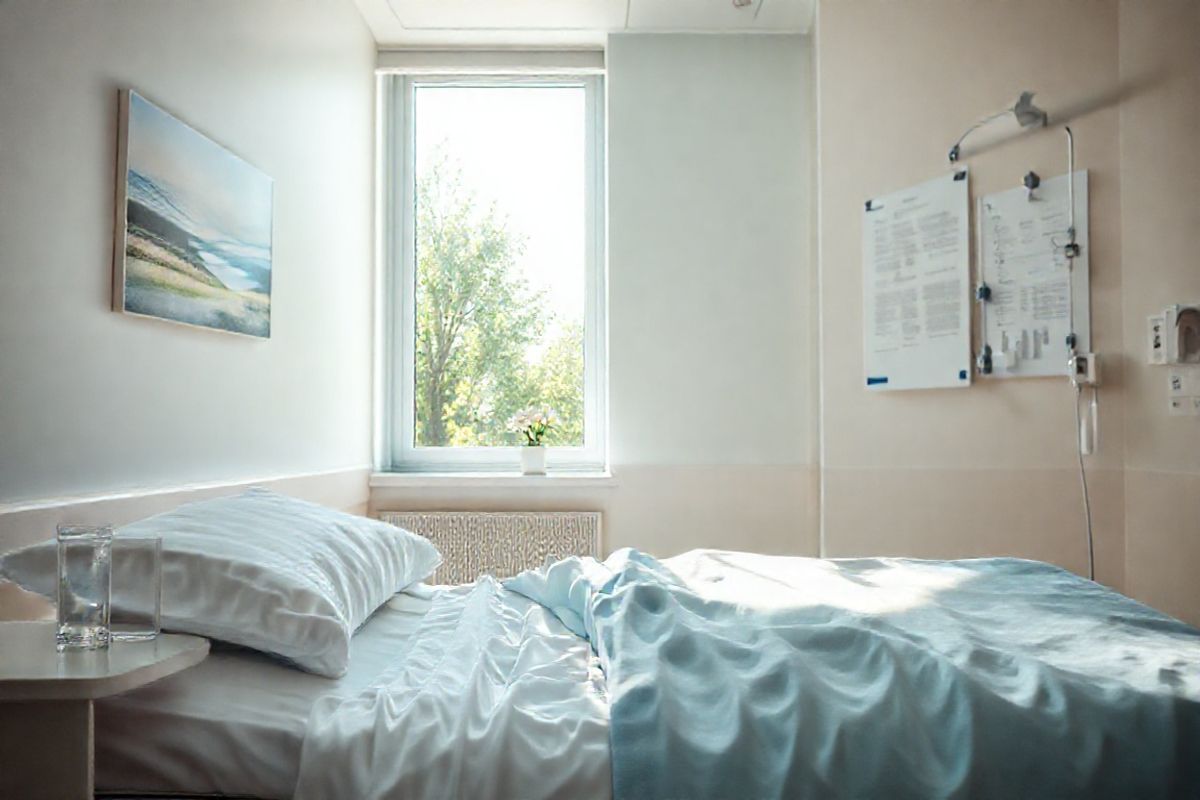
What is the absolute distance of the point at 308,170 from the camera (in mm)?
3371

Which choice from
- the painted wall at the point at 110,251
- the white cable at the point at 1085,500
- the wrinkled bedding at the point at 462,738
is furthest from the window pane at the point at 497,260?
the wrinkled bedding at the point at 462,738

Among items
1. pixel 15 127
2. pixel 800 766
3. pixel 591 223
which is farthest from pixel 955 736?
pixel 591 223

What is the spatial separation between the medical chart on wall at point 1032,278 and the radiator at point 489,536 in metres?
1.77

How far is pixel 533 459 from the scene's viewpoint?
413 centimetres

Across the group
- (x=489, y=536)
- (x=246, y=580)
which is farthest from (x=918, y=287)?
(x=246, y=580)

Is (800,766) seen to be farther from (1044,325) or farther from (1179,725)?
(1044,325)

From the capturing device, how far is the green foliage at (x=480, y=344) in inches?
174

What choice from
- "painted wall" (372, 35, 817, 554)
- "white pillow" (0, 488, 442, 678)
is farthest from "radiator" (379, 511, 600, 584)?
"white pillow" (0, 488, 442, 678)

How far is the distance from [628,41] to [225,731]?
3599mm

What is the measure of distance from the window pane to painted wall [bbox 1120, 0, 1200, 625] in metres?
2.22

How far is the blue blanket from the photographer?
1.29 meters

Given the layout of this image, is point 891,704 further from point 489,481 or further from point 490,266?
point 490,266

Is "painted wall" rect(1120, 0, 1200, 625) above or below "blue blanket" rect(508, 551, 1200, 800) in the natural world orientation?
above

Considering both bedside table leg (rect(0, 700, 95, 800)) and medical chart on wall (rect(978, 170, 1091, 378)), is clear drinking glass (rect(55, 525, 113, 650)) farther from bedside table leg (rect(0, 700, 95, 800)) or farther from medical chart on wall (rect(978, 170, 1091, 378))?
medical chart on wall (rect(978, 170, 1091, 378))
